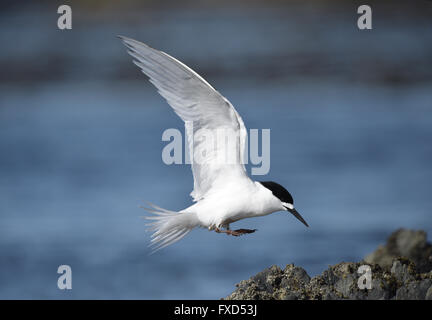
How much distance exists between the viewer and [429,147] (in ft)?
54.2

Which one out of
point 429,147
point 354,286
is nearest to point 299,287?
point 354,286

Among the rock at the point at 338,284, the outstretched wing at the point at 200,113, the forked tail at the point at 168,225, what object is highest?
the outstretched wing at the point at 200,113

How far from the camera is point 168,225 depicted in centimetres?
479

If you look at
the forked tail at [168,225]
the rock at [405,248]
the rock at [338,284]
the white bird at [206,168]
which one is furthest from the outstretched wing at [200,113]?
the rock at [405,248]

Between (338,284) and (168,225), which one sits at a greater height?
(168,225)

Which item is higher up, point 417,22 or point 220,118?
point 417,22

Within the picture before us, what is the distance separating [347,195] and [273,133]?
3567 millimetres

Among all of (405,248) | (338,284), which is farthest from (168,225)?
(405,248)

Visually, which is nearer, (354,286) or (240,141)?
(354,286)

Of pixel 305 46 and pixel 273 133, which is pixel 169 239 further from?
pixel 305 46

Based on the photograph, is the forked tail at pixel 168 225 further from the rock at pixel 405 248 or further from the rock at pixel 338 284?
the rock at pixel 405 248

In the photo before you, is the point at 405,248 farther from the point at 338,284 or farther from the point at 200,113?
the point at 200,113

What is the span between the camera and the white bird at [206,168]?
4547 millimetres

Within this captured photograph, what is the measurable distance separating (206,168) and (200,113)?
46 centimetres
